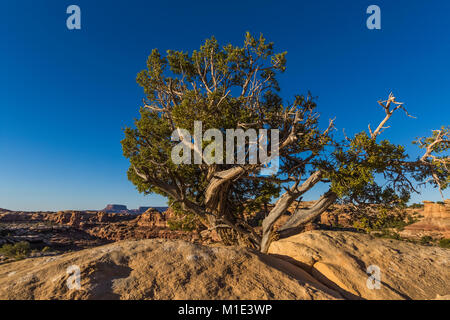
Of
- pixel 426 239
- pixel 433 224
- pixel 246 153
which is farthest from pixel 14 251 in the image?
pixel 433 224

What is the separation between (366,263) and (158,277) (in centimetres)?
589

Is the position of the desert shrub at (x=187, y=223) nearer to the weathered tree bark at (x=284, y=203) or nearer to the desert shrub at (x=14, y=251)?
the weathered tree bark at (x=284, y=203)

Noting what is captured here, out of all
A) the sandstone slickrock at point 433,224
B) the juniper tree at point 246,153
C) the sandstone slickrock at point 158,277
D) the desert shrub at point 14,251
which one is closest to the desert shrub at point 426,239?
the sandstone slickrock at point 433,224

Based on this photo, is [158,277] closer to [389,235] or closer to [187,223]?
[187,223]

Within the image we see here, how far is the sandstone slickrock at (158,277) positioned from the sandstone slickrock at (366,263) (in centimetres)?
199

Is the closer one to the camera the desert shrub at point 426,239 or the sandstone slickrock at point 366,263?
the sandstone slickrock at point 366,263

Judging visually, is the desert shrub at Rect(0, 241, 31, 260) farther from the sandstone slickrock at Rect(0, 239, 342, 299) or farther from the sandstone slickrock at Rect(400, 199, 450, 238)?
the sandstone slickrock at Rect(400, 199, 450, 238)

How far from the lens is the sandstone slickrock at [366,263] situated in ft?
17.8

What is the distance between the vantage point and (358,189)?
8.00 m

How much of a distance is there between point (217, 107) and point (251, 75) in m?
3.24

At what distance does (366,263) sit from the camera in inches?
250
